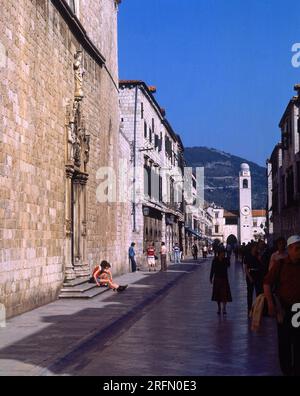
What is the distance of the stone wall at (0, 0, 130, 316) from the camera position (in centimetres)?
1272

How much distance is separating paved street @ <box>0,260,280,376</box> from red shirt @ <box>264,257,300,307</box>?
1.09 m

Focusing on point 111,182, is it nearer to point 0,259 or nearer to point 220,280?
point 220,280

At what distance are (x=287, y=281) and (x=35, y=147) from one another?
875cm

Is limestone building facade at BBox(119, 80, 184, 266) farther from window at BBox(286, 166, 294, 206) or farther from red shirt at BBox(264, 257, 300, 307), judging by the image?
red shirt at BBox(264, 257, 300, 307)

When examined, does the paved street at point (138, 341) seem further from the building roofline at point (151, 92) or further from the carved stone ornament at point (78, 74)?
the building roofline at point (151, 92)

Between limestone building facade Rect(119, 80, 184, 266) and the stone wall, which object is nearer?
the stone wall

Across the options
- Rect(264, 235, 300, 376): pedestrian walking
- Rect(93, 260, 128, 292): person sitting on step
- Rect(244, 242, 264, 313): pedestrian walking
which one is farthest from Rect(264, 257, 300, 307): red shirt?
Rect(93, 260, 128, 292): person sitting on step

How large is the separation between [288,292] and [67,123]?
466 inches

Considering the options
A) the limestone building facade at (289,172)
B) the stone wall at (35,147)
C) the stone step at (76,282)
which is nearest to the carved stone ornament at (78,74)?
the stone wall at (35,147)

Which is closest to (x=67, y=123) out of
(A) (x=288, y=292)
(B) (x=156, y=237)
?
(A) (x=288, y=292)

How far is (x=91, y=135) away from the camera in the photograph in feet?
71.6

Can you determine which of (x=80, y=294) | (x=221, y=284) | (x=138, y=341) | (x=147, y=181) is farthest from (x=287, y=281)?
(x=147, y=181)

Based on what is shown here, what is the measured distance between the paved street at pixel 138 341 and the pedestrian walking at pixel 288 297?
55 cm

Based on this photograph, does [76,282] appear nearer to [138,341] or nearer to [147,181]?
[138,341]
